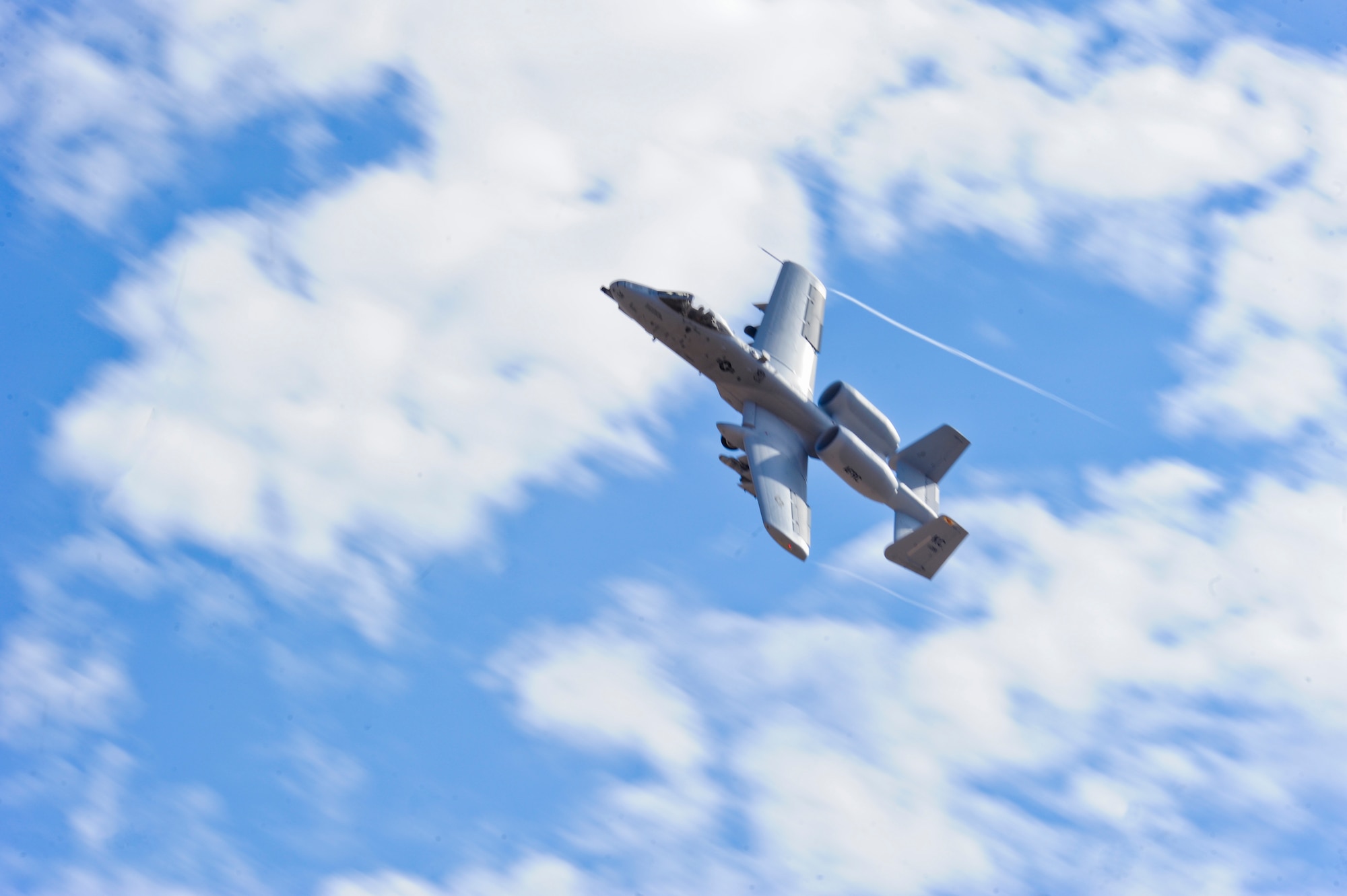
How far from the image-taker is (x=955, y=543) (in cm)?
6044

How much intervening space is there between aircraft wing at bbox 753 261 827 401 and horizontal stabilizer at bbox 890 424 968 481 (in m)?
6.35

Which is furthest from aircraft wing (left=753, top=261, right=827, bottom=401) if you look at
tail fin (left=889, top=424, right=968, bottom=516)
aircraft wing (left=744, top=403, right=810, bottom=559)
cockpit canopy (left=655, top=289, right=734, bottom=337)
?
tail fin (left=889, top=424, right=968, bottom=516)

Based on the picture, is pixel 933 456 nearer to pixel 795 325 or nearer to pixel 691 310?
pixel 795 325

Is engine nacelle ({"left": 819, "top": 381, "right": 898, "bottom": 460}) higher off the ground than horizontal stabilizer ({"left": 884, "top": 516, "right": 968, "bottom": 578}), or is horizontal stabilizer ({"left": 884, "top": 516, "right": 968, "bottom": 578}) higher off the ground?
engine nacelle ({"left": 819, "top": 381, "right": 898, "bottom": 460})

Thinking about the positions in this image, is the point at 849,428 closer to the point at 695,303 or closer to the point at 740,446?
the point at 740,446

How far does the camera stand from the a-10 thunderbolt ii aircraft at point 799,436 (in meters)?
60.8

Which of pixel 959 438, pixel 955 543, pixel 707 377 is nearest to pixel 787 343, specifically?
pixel 707 377

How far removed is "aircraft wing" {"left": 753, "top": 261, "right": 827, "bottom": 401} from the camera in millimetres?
68125

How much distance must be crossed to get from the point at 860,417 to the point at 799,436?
3584mm

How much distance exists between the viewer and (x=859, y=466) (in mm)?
63781

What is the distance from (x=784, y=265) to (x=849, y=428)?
13806 millimetres

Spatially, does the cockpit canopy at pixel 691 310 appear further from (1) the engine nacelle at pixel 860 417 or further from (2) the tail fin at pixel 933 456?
(2) the tail fin at pixel 933 456

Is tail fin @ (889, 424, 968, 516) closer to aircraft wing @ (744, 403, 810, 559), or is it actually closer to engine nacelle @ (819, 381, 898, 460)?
engine nacelle @ (819, 381, 898, 460)

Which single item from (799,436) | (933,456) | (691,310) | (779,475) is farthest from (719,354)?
(933,456)
